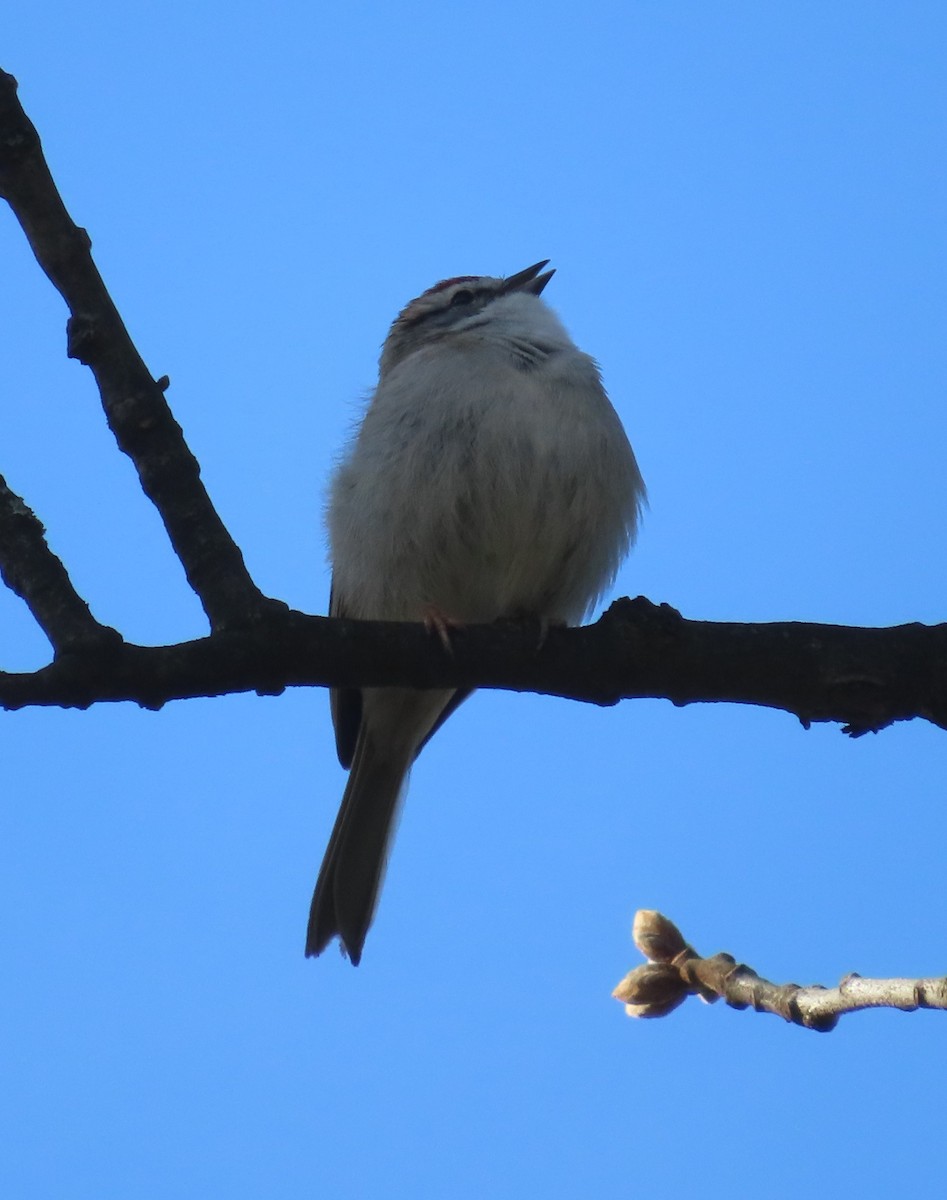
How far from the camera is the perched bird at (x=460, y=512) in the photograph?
5.58 m

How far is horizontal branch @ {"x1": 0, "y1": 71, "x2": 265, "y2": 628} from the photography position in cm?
396

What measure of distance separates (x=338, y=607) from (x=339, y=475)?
2.00 feet

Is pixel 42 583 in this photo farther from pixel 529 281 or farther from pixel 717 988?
pixel 529 281

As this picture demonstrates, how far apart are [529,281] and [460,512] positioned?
2.34 metres

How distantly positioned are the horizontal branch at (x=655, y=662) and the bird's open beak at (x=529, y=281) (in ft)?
12.0

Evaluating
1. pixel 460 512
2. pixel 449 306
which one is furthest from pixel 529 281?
pixel 460 512

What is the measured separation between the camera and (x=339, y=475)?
6.18 metres

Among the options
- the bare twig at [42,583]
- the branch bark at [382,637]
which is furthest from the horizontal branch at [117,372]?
the bare twig at [42,583]

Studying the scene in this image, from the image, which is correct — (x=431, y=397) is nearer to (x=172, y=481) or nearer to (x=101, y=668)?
(x=172, y=481)

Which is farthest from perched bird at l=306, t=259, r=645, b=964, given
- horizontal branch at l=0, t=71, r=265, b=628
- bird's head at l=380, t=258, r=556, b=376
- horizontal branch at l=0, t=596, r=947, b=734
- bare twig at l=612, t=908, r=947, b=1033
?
bare twig at l=612, t=908, r=947, b=1033

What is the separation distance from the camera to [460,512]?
5.61m

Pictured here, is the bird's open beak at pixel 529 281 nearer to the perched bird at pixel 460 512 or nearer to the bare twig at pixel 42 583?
the perched bird at pixel 460 512

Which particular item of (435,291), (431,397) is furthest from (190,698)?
(435,291)

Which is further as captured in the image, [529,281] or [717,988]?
[529,281]
